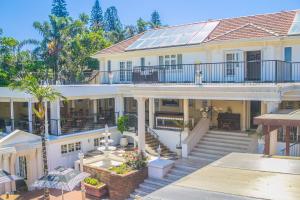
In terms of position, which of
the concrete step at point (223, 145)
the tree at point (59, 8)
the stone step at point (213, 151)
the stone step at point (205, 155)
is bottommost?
the stone step at point (205, 155)

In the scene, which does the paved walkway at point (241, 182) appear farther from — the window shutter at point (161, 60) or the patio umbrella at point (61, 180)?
the window shutter at point (161, 60)

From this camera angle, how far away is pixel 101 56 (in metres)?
27.3

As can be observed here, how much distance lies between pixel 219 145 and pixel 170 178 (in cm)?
420

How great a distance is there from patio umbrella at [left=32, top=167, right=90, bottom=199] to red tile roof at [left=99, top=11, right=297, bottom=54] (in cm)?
1193

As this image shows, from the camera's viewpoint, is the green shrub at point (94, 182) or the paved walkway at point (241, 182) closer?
the paved walkway at point (241, 182)

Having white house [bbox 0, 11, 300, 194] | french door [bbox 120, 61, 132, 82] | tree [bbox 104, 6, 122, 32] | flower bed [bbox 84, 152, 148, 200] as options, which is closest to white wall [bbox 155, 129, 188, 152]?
white house [bbox 0, 11, 300, 194]

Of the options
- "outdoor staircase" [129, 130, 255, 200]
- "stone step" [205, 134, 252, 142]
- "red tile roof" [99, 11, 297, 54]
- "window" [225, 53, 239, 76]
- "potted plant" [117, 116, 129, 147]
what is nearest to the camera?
"outdoor staircase" [129, 130, 255, 200]

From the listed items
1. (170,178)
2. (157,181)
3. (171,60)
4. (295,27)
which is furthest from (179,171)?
(295,27)

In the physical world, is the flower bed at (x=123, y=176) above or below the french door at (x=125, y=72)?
below

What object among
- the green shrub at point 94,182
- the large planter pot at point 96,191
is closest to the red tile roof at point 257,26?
the green shrub at point 94,182

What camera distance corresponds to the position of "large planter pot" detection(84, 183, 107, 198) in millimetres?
16516

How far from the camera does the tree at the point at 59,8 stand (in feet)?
192

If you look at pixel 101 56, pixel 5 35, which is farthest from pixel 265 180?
pixel 5 35

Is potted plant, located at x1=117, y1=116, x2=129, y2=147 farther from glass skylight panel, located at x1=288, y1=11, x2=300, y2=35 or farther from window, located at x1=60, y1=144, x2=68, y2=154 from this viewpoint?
glass skylight panel, located at x1=288, y1=11, x2=300, y2=35
